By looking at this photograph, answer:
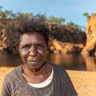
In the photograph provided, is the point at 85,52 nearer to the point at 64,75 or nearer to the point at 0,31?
the point at 0,31

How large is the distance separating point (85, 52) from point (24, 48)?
110 ft

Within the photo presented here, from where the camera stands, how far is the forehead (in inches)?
41.1


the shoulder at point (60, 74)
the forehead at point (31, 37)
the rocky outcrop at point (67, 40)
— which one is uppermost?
the forehead at point (31, 37)

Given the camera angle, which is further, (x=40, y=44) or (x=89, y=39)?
(x=89, y=39)

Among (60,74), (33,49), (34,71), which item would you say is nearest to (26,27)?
(33,49)

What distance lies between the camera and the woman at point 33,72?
97 cm

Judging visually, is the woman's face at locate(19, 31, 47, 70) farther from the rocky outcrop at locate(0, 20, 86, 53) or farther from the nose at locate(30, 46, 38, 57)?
the rocky outcrop at locate(0, 20, 86, 53)

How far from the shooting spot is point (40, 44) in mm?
1048

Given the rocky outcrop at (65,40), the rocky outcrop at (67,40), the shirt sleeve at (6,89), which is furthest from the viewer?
the rocky outcrop at (67,40)

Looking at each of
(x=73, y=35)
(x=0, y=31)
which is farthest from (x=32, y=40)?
(x=73, y=35)

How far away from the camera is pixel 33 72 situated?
110cm

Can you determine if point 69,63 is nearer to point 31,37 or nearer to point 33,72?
point 33,72

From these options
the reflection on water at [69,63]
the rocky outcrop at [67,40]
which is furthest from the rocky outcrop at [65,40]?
the reflection on water at [69,63]

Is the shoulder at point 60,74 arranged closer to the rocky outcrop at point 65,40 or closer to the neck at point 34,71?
the neck at point 34,71
